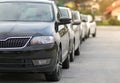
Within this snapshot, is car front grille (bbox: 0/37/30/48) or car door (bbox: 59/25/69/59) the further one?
car door (bbox: 59/25/69/59)

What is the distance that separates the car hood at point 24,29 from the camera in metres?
10.5

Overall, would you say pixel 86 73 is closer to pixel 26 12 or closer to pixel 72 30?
pixel 26 12

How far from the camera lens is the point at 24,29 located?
10.7 metres

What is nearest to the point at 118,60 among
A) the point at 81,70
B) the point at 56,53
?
the point at 81,70

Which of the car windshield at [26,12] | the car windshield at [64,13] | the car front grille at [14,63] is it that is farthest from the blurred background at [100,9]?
the car front grille at [14,63]

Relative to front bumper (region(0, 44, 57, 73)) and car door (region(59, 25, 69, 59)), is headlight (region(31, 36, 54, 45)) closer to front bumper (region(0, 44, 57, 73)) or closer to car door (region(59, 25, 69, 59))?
front bumper (region(0, 44, 57, 73))

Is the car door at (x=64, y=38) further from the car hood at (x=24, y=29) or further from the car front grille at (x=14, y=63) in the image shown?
the car front grille at (x=14, y=63)

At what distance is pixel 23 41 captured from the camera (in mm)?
10383

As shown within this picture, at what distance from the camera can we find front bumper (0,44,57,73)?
10.3m

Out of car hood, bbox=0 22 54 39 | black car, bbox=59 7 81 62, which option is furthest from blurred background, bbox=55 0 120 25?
car hood, bbox=0 22 54 39

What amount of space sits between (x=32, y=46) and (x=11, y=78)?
5.26 feet

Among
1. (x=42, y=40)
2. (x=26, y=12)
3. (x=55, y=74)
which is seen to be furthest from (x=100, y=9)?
(x=42, y=40)

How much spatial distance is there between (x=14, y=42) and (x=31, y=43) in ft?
1.09

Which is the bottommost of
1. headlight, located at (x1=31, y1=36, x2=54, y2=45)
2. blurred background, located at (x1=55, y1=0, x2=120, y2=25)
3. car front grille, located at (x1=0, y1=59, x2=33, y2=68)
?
blurred background, located at (x1=55, y1=0, x2=120, y2=25)
